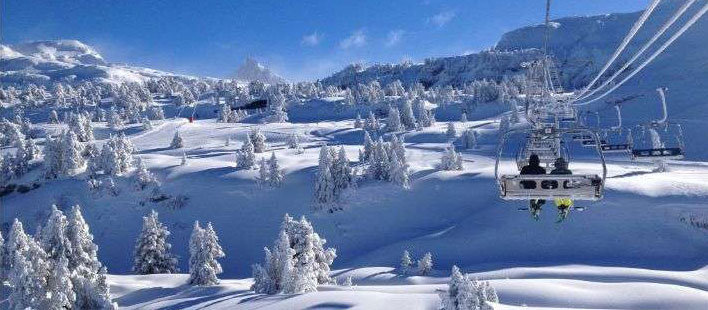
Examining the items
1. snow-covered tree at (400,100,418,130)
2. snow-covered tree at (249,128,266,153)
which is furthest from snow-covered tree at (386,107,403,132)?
snow-covered tree at (249,128,266,153)

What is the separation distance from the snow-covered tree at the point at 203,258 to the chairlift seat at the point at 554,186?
4555cm

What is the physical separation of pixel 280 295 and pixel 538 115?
34543mm

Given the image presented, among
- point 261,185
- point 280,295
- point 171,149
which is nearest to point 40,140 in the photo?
point 171,149

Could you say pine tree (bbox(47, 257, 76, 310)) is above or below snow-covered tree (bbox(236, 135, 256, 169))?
below

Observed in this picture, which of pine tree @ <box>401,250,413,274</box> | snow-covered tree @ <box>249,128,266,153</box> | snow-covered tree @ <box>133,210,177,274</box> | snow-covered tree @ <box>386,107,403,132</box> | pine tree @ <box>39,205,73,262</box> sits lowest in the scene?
pine tree @ <box>401,250,413,274</box>

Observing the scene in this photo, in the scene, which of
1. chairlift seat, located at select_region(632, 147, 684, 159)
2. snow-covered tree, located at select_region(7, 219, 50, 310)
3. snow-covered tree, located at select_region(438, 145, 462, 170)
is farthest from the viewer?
snow-covered tree, located at select_region(438, 145, 462, 170)

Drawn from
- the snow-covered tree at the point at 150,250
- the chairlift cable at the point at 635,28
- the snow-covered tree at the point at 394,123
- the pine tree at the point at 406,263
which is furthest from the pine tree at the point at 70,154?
the chairlift cable at the point at 635,28

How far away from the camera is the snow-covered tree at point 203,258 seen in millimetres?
53625

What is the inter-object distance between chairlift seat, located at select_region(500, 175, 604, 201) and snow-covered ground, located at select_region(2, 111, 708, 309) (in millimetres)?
23706

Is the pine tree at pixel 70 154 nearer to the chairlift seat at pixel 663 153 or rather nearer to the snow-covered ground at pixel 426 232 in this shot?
the snow-covered ground at pixel 426 232

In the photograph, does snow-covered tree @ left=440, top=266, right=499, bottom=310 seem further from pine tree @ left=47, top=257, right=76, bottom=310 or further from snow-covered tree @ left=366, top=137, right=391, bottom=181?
snow-covered tree @ left=366, top=137, right=391, bottom=181

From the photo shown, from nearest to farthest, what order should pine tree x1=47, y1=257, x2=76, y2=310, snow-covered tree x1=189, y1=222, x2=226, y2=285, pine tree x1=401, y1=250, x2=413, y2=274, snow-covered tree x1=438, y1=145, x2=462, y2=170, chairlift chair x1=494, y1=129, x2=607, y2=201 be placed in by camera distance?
chairlift chair x1=494, y1=129, x2=607, y2=201, pine tree x1=47, y1=257, x2=76, y2=310, snow-covered tree x1=189, y1=222, x2=226, y2=285, pine tree x1=401, y1=250, x2=413, y2=274, snow-covered tree x1=438, y1=145, x2=462, y2=170

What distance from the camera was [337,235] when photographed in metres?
77.2

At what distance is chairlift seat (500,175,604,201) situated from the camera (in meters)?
12.7
